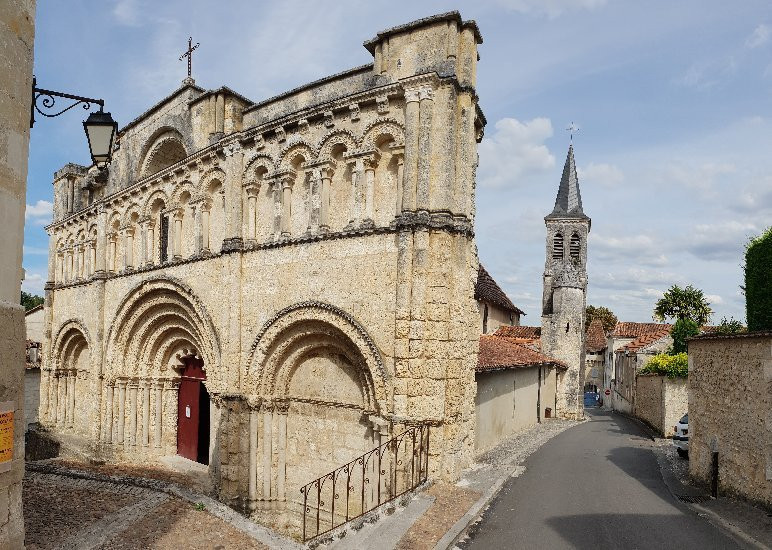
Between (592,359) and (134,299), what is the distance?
50964 millimetres

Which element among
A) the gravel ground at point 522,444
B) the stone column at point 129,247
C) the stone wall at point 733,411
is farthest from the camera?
the stone column at point 129,247

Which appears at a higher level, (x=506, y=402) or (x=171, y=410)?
(x=506, y=402)

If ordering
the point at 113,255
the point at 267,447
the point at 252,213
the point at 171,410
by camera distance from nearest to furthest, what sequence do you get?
1. the point at 267,447
2. the point at 252,213
3. the point at 171,410
4. the point at 113,255

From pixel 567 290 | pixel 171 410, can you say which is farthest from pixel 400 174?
pixel 567 290

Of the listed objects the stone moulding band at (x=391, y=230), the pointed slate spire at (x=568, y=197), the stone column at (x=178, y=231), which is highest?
the pointed slate spire at (x=568, y=197)

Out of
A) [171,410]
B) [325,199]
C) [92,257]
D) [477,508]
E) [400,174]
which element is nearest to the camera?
[477,508]

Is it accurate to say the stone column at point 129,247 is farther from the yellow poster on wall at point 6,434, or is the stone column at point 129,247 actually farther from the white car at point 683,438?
the white car at point 683,438

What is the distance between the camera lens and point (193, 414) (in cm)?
1655

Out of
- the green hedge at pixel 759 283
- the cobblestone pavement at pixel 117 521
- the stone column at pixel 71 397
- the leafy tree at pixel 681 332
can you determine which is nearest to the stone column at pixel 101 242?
the stone column at pixel 71 397

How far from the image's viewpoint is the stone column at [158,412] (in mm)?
16719

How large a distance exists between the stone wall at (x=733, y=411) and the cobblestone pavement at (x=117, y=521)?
28.8ft

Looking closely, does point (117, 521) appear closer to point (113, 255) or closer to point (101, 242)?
point (113, 255)

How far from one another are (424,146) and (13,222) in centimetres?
757

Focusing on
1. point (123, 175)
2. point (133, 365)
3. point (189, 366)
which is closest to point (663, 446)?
point (189, 366)
